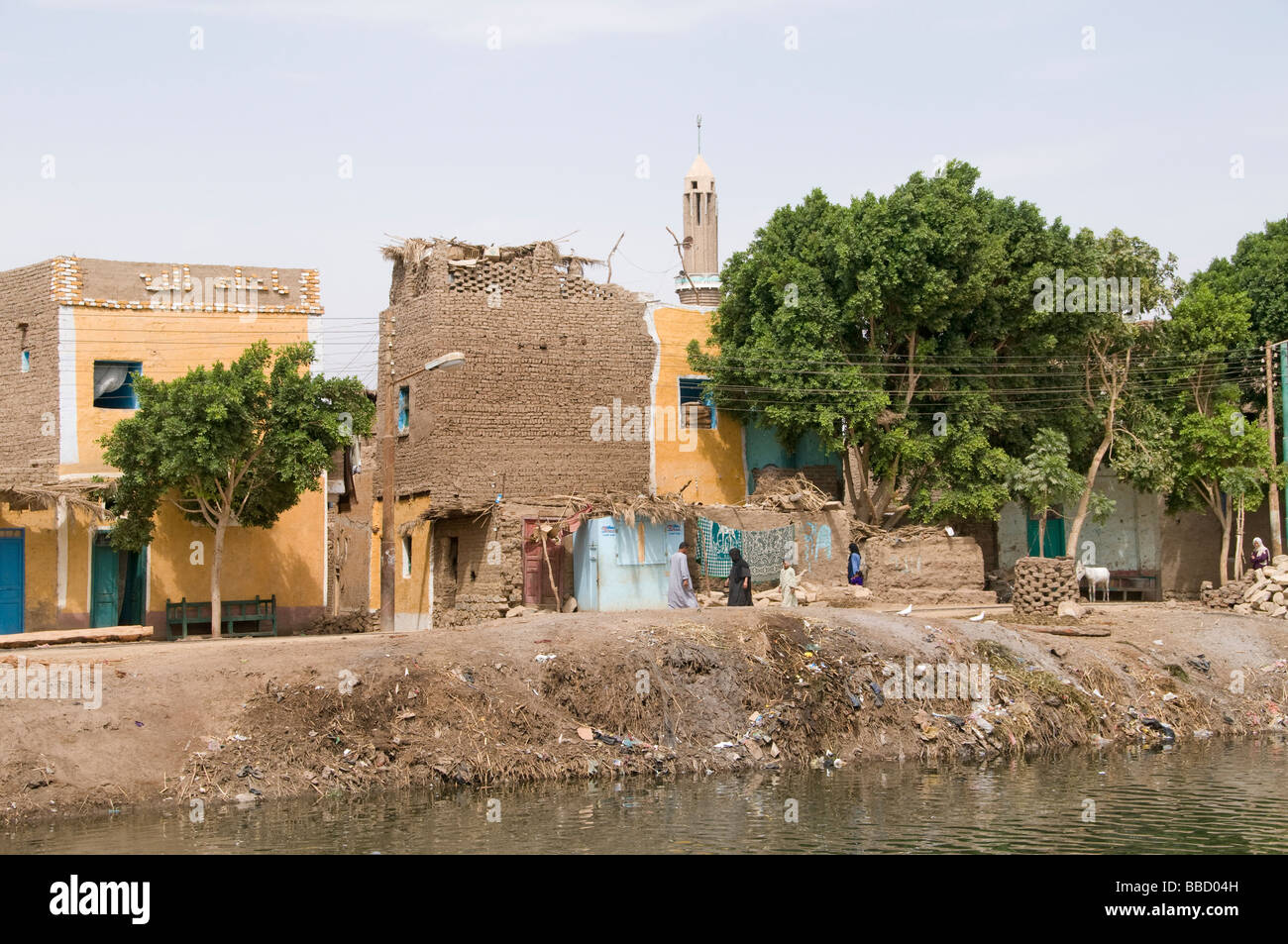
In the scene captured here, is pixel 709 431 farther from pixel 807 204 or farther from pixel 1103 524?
pixel 1103 524

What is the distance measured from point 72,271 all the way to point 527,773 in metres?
14.8

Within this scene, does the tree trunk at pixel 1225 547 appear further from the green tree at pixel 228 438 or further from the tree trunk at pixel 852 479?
the green tree at pixel 228 438

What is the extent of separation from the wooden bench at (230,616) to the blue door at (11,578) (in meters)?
2.56

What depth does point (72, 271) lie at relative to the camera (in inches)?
985

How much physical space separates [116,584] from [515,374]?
9005 millimetres

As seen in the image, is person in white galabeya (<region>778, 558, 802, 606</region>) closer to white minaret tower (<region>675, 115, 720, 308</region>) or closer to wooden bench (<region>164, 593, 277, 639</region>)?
wooden bench (<region>164, 593, 277, 639</region>)

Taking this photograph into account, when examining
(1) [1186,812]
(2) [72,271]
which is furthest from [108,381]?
(1) [1186,812]

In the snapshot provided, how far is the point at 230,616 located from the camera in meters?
25.6

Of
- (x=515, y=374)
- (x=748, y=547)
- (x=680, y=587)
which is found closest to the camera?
(x=680, y=587)

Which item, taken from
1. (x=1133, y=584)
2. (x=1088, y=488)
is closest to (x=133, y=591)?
(x=1088, y=488)

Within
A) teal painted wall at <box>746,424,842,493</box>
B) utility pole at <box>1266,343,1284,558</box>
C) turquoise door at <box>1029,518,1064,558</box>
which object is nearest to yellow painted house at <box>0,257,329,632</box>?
teal painted wall at <box>746,424,842,493</box>

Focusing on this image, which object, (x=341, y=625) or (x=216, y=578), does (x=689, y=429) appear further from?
(x=216, y=578)

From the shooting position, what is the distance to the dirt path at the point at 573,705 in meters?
15.6

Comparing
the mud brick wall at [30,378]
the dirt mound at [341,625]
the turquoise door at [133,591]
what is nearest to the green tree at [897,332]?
the dirt mound at [341,625]
